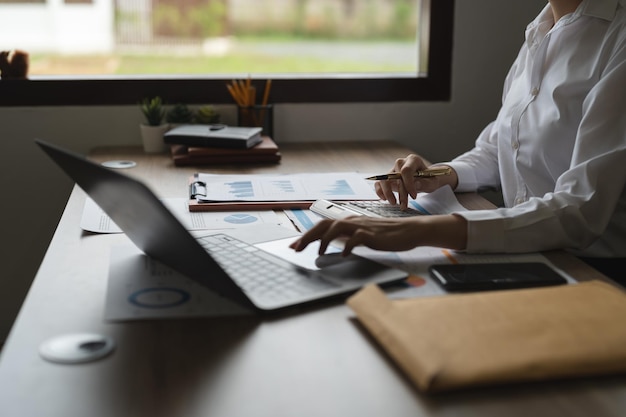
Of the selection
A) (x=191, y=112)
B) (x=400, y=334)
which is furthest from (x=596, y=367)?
(x=191, y=112)

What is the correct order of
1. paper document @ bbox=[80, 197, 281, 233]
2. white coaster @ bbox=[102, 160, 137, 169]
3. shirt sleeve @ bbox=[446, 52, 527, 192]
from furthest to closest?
white coaster @ bbox=[102, 160, 137, 169] → shirt sleeve @ bbox=[446, 52, 527, 192] → paper document @ bbox=[80, 197, 281, 233]

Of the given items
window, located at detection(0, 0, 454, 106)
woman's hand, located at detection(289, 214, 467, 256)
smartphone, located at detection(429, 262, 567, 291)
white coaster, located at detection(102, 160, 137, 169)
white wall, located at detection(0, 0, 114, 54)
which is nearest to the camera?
smartphone, located at detection(429, 262, 567, 291)

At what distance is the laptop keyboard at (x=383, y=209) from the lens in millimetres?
1411

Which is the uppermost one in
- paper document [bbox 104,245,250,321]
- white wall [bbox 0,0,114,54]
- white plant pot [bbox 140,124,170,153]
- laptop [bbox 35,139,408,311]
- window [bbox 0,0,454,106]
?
white wall [bbox 0,0,114,54]

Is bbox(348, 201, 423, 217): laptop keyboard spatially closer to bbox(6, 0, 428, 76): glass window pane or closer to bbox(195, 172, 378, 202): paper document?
bbox(195, 172, 378, 202): paper document

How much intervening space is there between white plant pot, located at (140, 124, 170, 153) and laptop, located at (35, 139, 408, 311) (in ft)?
2.97

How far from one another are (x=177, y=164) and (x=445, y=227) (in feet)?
2.97

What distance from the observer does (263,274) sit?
3.53ft

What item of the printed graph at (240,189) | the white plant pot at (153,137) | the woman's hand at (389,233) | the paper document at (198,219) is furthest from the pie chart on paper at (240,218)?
the white plant pot at (153,137)

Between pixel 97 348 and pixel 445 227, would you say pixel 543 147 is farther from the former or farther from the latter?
pixel 97 348

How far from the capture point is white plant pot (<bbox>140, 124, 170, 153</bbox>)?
6.82 feet

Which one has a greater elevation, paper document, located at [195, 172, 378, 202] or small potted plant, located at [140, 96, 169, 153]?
small potted plant, located at [140, 96, 169, 153]

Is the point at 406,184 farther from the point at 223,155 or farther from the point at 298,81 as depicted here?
the point at 298,81

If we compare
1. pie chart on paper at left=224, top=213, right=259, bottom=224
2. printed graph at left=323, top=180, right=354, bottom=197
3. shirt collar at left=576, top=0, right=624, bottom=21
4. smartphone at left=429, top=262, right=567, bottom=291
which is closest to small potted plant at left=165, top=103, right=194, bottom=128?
printed graph at left=323, top=180, right=354, bottom=197
